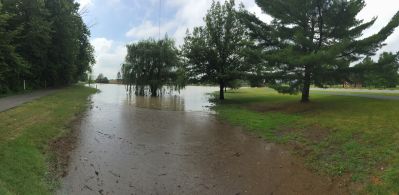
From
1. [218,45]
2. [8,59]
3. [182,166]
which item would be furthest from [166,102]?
[182,166]

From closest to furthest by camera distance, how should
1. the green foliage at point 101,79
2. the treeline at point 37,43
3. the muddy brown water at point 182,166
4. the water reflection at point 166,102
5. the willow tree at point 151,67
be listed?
the muddy brown water at point 182,166, the treeline at point 37,43, the water reflection at point 166,102, the willow tree at point 151,67, the green foliage at point 101,79

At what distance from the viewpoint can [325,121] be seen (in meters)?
13.3

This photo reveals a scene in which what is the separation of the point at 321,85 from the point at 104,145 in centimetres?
1418

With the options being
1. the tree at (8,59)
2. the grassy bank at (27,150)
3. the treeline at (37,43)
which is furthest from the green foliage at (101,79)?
the grassy bank at (27,150)

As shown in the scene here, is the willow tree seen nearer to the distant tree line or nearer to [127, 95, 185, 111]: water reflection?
[127, 95, 185, 111]: water reflection

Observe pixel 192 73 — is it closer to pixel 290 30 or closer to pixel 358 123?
pixel 290 30

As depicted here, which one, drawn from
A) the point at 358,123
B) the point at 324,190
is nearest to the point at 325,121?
the point at 358,123

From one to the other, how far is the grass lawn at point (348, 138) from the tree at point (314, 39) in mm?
2535

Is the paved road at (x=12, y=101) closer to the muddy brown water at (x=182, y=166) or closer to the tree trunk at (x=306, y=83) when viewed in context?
the muddy brown water at (x=182, y=166)

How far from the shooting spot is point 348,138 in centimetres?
1038

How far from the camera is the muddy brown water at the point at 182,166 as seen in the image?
7.63 metres

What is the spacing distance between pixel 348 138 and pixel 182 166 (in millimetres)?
5327

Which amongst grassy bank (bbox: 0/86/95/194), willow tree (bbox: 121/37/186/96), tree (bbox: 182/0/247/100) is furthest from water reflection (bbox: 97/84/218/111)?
grassy bank (bbox: 0/86/95/194)

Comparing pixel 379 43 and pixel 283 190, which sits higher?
pixel 379 43
